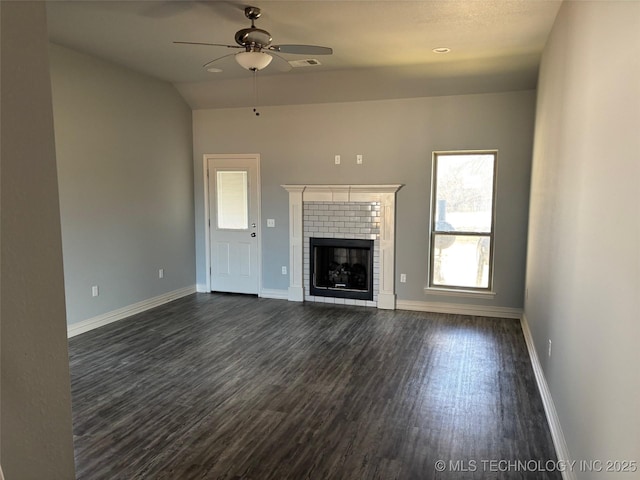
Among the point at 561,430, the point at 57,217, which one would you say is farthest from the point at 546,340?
the point at 57,217

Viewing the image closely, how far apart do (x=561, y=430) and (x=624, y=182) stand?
A: 1645 millimetres

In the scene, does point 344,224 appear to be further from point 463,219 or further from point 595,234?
point 595,234

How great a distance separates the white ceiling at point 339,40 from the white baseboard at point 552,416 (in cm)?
281

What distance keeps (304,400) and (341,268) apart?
125 inches

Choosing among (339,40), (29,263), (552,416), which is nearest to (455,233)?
(339,40)

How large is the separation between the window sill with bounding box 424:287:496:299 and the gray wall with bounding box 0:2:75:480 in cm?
535

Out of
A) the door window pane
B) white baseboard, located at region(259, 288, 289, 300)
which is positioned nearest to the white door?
the door window pane

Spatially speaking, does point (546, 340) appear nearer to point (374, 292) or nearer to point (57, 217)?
point (374, 292)

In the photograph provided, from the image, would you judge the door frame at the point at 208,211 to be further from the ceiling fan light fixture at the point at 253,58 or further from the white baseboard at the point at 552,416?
the white baseboard at the point at 552,416

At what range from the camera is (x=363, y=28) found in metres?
3.88

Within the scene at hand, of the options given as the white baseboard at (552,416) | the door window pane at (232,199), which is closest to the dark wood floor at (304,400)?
the white baseboard at (552,416)

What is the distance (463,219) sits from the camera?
18.8 ft

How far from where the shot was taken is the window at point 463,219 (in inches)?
222

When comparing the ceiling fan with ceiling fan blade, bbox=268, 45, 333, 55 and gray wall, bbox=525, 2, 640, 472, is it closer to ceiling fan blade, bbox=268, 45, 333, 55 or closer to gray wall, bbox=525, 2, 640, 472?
ceiling fan blade, bbox=268, 45, 333, 55
